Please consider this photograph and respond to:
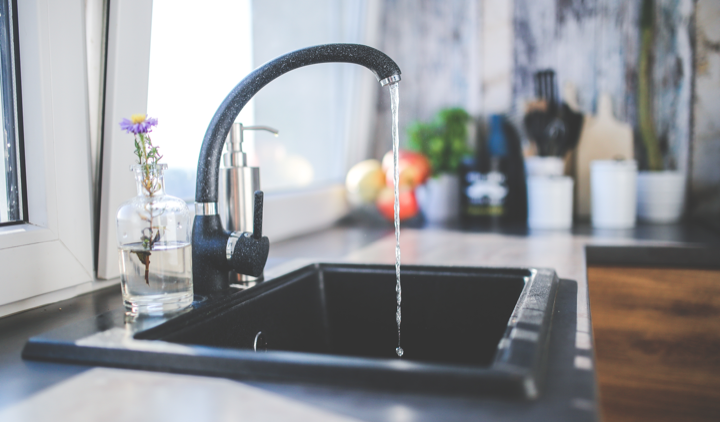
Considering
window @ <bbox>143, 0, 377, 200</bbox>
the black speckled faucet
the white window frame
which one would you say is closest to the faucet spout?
the black speckled faucet

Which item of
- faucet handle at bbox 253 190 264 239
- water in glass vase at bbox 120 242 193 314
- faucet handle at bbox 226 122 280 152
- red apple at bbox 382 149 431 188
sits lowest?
water in glass vase at bbox 120 242 193 314

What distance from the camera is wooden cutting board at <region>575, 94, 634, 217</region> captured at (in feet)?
5.99

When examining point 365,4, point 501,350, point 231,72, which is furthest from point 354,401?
point 365,4

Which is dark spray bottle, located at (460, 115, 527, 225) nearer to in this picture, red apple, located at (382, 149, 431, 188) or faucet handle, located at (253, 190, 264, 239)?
red apple, located at (382, 149, 431, 188)

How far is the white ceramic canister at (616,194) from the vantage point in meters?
1.62

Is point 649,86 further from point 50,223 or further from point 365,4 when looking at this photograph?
point 50,223

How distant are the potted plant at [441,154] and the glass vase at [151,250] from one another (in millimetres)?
1260

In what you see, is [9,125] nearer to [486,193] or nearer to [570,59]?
[486,193]

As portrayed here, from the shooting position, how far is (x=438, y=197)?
186cm

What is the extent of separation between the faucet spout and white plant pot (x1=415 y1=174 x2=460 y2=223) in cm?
110

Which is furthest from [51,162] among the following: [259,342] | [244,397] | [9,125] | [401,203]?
[401,203]

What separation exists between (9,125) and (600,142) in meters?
1.64

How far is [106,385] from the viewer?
1.59 ft

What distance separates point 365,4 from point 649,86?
0.96 metres
